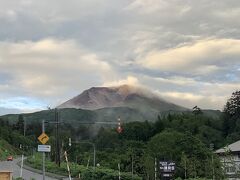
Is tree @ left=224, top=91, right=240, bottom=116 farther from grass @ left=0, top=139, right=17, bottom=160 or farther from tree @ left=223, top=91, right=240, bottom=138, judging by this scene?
grass @ left=0, top=139, right=17, bottom=160

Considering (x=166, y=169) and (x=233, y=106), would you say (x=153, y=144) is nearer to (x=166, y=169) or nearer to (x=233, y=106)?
(x=166, y=169)

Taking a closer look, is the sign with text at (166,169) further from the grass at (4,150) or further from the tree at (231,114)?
the tree at (231,114)

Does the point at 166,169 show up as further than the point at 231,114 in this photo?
No

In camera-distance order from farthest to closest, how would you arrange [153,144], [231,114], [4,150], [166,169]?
[231,114], [4,150], [153,144], [166,169]

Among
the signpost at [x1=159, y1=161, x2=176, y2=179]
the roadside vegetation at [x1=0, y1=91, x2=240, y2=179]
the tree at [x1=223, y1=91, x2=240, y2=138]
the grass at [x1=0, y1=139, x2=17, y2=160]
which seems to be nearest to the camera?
the signpost at [x1=159, y1=161, x2=176, y2=179]

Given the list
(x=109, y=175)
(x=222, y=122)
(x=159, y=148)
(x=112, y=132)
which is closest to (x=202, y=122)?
(x=222, y=122)

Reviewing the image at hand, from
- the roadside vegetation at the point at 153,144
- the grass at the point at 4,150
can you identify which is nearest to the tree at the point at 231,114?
the roadside vegetation at the point at 153,144

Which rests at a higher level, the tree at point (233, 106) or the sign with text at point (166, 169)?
the tree at point (233, 106)

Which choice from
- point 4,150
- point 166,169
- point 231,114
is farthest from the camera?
point 231,114

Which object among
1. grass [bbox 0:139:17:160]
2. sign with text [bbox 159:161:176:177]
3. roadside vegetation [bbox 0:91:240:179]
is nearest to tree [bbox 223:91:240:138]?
roadside vegetation [bbox 0:91:240:179]

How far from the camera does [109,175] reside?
36188 millimetres

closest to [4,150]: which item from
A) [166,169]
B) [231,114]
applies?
[231,114]

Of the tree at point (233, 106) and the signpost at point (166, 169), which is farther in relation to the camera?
the tree at point (233, 106)

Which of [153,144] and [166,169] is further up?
[153,144]
